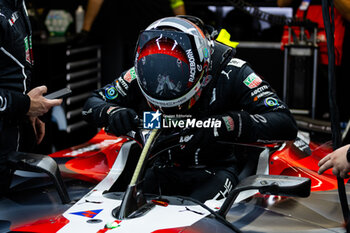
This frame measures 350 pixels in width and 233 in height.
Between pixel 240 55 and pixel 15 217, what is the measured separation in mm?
4604

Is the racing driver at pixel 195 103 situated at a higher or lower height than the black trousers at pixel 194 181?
higher

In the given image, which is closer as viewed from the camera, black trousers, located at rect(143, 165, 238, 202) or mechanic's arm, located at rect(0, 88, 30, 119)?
mechanic's arm, located at rect(0, 88, 30, 119)

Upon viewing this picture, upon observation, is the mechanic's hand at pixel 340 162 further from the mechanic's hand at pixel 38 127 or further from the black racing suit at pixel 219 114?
the mechanic's hand at pixel 38 127

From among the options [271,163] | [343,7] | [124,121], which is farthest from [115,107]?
[343,7]

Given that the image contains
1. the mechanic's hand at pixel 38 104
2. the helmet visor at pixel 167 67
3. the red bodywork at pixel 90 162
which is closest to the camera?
the helmet visor at pixel 167 67

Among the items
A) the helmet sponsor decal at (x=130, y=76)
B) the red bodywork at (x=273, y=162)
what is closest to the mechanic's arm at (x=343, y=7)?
the red bodywork at (x=273, y=162)

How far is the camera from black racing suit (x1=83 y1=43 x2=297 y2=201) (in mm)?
2262

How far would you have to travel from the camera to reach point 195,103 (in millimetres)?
2328

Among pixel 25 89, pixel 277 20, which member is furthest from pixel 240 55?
pixel 25 89

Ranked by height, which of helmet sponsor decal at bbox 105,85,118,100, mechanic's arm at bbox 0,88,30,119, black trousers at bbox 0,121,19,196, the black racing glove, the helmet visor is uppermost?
the helmet visor

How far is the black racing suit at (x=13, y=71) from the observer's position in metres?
2.13

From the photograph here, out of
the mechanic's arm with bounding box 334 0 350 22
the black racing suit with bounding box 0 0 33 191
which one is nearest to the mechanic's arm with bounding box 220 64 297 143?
the black racing suit with bounding box 0 0 33 191

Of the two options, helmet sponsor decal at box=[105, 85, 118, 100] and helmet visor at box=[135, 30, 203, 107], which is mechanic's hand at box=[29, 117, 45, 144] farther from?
helmet visor at box=[135, 30, 203, 107]

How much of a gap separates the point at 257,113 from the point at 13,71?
42.5 inches
